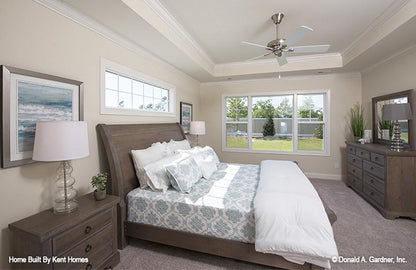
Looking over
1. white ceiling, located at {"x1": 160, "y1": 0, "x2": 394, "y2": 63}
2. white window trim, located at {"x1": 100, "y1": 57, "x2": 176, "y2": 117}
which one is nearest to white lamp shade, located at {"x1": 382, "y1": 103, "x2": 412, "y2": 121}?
white ceiling, located at {"x1": 160, "y1": 0, "x2": 394, "y2": 63}

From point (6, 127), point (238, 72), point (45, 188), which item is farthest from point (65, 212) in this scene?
point (238, 72)

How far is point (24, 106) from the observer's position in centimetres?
150

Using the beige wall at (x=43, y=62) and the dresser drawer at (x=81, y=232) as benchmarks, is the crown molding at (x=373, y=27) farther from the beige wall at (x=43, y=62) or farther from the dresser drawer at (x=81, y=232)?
the dresser drawer at (x=81, y=232)

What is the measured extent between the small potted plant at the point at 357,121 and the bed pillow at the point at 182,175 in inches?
148

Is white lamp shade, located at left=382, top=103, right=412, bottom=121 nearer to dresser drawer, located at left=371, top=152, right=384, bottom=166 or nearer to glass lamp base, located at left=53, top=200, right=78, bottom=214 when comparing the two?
dresser drawer, located at left=371, top=152, right=384, bottom=166

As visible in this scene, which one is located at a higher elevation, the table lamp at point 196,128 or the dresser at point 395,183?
the table lamp at point 196,128

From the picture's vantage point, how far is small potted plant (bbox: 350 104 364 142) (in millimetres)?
3934

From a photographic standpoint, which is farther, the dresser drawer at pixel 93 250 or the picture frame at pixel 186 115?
the picture frame at pixel 186 115

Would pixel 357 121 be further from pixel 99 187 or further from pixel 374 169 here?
pixel 99 187

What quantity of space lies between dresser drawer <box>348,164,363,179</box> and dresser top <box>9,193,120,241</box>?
13.6 ft

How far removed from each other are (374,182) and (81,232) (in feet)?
13.1

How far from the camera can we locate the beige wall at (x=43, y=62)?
142cm

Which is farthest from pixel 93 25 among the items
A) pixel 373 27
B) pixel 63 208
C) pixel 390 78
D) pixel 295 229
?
pixel 390 78

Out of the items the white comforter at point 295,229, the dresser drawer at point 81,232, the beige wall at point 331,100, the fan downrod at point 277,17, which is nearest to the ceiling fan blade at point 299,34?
the fan downrod at point 277,17
